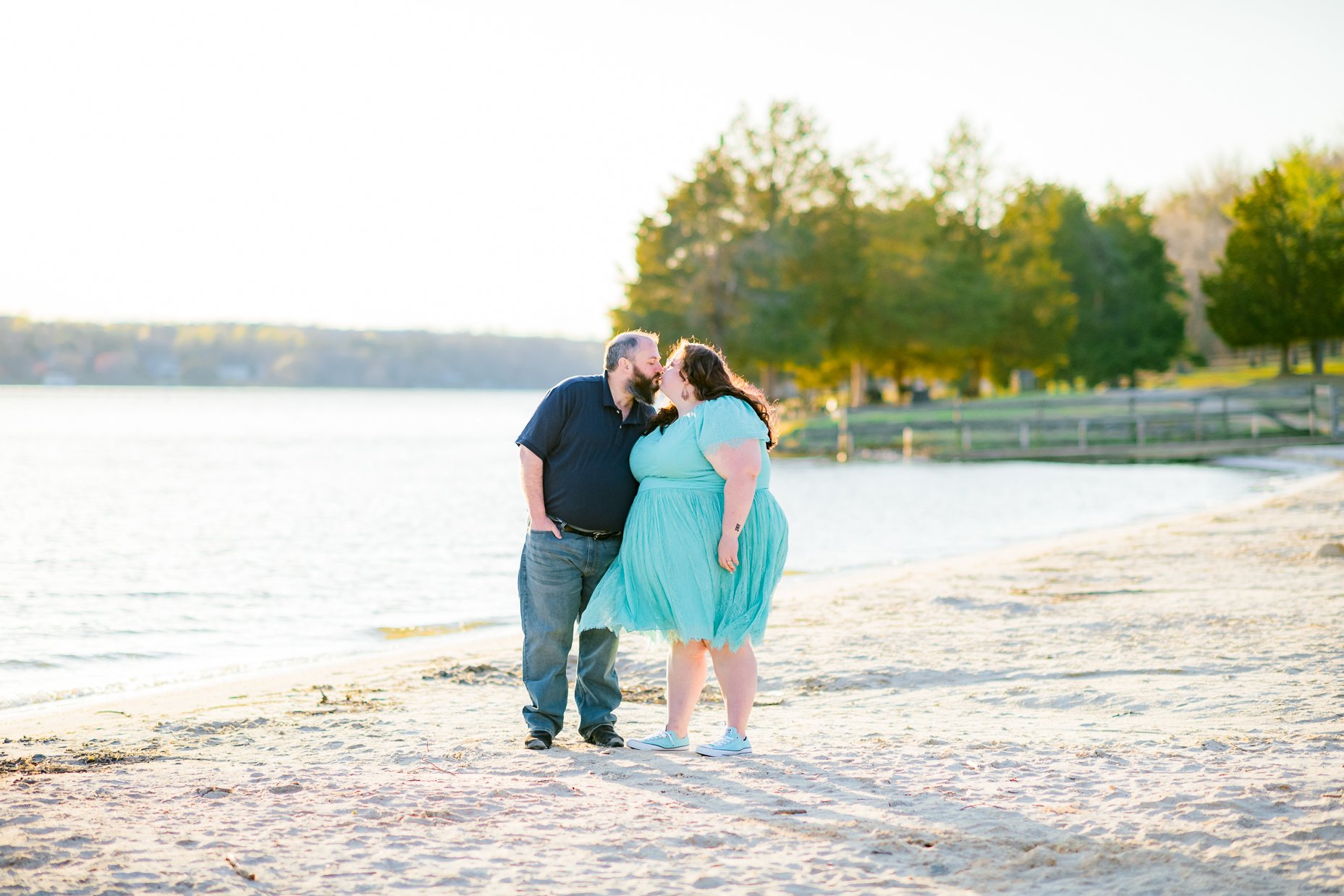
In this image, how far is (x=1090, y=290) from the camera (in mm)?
66688

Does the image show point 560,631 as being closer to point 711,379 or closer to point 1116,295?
point 711,379

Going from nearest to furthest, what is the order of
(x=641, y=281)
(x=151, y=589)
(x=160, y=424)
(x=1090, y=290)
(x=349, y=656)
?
(x=349, y=656)
(x=151, y=589)
(x=641, y=281)
(x=1090, y=290)
(x=160, y=424)

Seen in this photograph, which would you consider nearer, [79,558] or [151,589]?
[151,589]

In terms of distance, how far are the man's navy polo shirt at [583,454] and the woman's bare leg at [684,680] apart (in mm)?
647

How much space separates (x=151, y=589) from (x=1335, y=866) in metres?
14.7

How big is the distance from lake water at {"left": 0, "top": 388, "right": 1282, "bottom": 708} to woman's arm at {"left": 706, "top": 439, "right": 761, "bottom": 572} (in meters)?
6.16

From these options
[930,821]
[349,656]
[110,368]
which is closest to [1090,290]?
[349,656]

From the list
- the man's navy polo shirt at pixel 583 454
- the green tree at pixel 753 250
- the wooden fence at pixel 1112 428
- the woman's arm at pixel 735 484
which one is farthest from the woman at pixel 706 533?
the green tree at pixel 753 250

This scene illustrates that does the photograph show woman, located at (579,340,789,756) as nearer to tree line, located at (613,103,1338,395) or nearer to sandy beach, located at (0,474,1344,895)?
sandy beach, located at (0,474,1344,895)

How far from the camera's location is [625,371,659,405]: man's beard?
5.82 m

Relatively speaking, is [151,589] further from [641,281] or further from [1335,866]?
[641,281]

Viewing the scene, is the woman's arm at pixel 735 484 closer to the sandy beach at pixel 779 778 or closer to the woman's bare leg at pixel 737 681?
the woman's bare leg at pixel 737 681

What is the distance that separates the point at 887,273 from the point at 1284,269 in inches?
700

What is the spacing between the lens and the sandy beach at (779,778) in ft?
13.3
